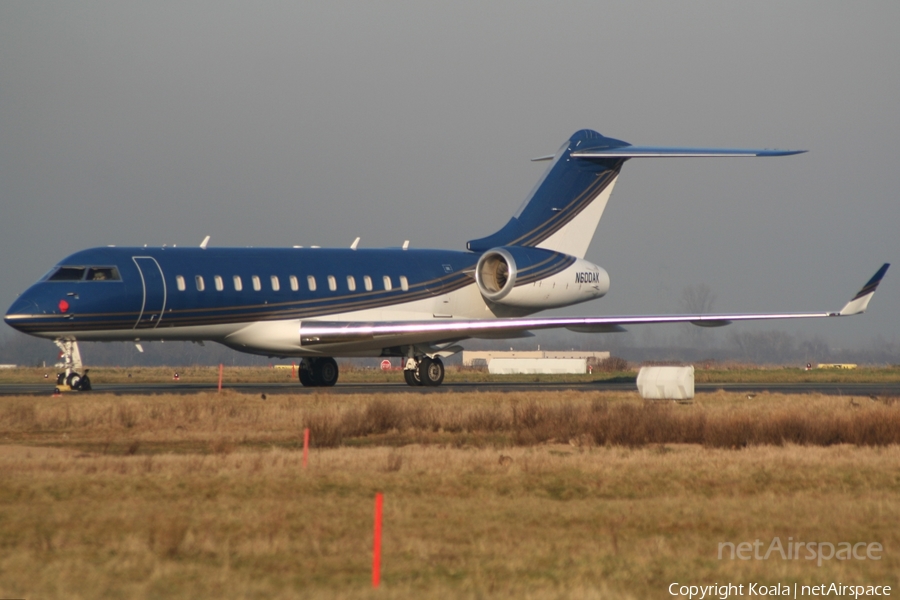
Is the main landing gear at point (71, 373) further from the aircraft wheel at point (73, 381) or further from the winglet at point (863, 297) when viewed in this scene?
the winglet at point (863, 297)

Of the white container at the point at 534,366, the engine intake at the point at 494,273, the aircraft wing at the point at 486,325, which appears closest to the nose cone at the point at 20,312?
the aircraft wing at the point at 486,325

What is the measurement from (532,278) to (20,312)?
1458 centimetres

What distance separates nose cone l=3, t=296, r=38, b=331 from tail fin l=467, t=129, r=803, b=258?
14.9 meters

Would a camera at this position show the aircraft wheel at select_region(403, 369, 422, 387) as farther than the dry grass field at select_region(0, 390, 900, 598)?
Yes

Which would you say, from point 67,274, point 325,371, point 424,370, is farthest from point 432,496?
point 325,371

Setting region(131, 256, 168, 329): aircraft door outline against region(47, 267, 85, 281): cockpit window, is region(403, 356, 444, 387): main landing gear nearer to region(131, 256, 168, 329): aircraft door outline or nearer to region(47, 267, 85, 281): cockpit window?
region(131, 256, 168, 329): aircraft door outline

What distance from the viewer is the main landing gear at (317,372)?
33094 mm

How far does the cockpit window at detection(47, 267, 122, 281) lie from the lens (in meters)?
26.3

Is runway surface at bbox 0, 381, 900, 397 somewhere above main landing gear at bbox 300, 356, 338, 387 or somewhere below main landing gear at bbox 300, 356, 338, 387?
below

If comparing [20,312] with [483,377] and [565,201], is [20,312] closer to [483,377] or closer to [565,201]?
[565,201]

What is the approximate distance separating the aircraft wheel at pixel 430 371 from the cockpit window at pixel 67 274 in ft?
34.5

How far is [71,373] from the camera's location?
88.3ft
